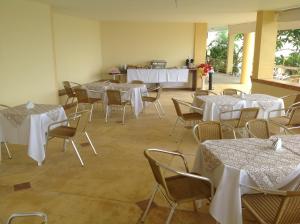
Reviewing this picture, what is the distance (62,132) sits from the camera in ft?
11.5

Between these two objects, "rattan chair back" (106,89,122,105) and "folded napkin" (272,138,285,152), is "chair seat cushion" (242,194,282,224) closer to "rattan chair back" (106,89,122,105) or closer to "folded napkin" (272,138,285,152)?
"folded napkin" (272,138,285,152)

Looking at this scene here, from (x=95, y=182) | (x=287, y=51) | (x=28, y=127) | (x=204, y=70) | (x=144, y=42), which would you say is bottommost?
(x=95, y=182)

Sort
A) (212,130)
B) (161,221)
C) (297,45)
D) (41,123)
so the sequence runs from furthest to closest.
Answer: (297,45) → (41,123) → (212,130) → (161,221)

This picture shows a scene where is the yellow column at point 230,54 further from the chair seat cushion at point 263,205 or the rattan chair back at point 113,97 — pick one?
the chair seat cushion at point 263,205

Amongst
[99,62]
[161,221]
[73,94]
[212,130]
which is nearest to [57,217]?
[161,221]

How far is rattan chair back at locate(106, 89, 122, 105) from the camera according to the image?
210 inches

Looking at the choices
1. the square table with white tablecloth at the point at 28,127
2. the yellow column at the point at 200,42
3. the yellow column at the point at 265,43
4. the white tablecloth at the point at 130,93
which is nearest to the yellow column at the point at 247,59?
the yellow column at the point at 200,42

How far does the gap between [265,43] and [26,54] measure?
5.15 meters

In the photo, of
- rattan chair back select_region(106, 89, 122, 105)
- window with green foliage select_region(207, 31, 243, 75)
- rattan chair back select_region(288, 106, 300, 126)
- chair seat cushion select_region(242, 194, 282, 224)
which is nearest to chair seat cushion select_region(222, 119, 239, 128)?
rattan chair back select_region(288, 106, 300, 126)

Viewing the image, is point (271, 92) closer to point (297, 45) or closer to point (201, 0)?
point (201, 0)

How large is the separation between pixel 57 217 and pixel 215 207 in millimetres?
1384

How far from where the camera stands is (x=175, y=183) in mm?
2139

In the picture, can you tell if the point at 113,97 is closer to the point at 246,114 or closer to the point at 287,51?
the point at 246,114

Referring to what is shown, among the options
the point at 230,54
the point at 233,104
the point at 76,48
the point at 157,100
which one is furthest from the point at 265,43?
the point at 230,54
